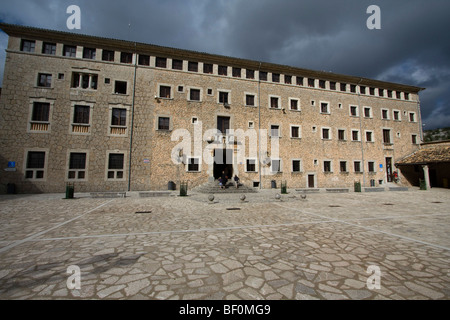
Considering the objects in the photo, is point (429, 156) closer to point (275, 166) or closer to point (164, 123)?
point (275, 166)

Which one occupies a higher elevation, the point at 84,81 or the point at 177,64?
the point at 177,64

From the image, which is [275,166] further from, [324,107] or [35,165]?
[35,165]

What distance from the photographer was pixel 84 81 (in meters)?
18.1

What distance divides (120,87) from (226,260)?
69.3 ft

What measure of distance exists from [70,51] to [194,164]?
1592 centimetres

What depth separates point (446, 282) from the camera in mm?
2869

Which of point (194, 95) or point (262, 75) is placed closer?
point (194, 95)

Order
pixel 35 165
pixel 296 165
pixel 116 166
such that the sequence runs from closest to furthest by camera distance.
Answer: pixel 35 165, pixel 116 166, pixel 296 165

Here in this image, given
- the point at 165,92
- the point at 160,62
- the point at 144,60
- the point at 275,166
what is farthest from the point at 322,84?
the point at 144,60

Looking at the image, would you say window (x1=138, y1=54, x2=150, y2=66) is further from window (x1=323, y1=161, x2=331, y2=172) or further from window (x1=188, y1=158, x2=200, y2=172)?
window (x1=323, y1=161, x2=331, y2=172)

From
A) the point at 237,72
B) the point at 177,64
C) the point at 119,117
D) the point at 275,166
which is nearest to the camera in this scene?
the point at 119,117

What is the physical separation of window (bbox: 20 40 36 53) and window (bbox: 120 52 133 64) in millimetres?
7275

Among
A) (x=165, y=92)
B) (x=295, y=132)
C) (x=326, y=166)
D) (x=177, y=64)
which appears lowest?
(x=326, y=166)

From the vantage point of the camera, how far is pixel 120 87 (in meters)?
19.2
